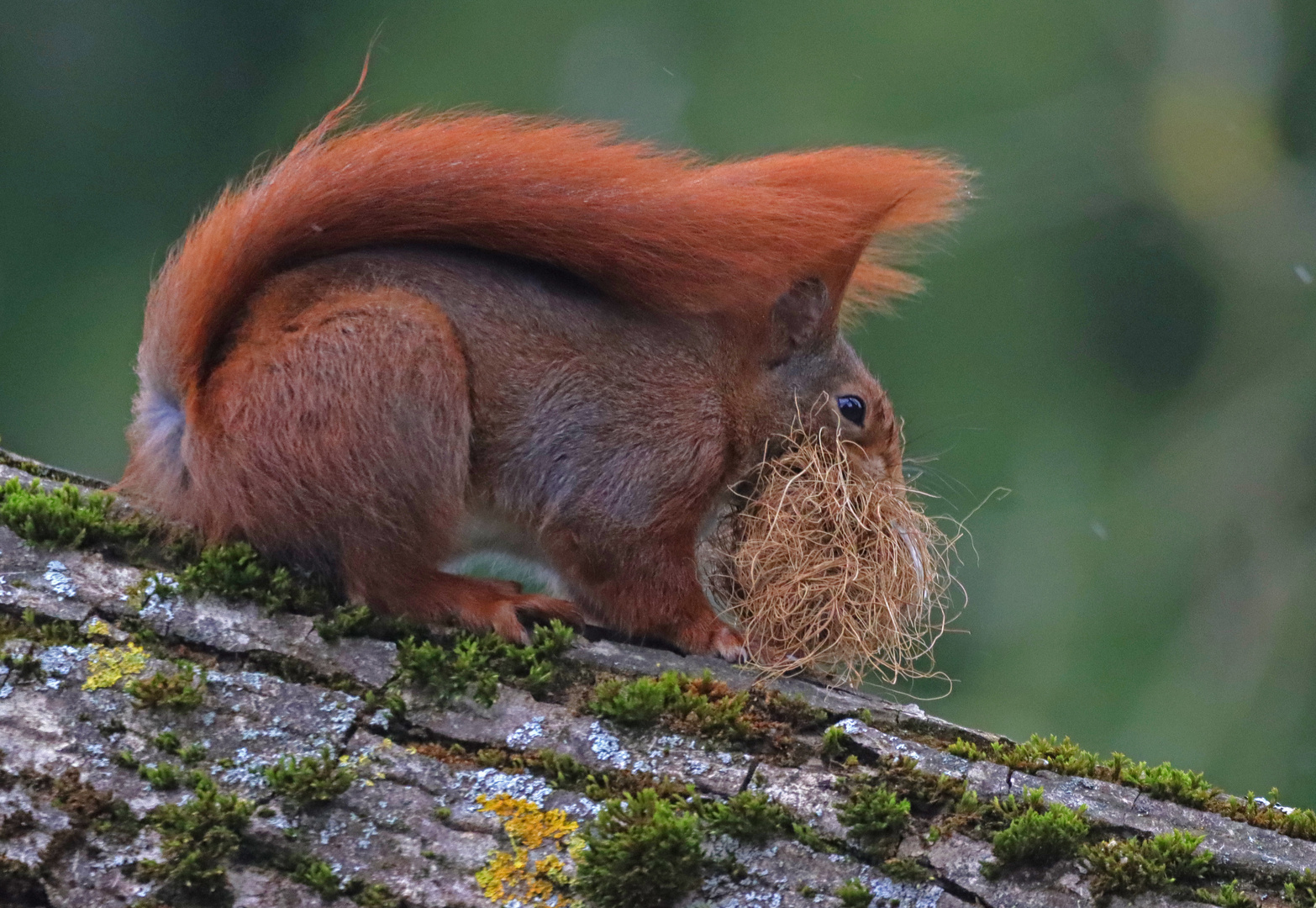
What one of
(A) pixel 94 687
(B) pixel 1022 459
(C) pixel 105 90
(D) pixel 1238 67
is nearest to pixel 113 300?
(C) pixel 105 90

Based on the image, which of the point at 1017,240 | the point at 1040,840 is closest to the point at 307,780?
the point at 1040,840

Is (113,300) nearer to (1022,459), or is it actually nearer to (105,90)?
(105,90)

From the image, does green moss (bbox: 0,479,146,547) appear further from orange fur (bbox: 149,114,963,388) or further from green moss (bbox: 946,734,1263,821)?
green moss (bbox: 946,734,1263,821)

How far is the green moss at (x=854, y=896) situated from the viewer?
155 centimetres

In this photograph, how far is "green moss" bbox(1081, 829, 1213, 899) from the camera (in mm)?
1566

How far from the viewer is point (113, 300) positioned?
599 centimetres

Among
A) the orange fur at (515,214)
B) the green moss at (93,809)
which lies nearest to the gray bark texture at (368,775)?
the green moss at (93,809)

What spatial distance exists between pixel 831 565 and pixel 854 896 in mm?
839

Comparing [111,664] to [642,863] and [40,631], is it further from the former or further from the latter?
[642,863]

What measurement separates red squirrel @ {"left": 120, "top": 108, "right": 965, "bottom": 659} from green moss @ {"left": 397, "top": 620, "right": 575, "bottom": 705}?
0.06 metres

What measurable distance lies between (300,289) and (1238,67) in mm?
4507

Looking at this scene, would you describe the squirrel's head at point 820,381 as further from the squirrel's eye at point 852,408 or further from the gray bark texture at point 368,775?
the gray bark texture at point 368,775

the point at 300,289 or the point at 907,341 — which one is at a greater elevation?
the point at 300,289

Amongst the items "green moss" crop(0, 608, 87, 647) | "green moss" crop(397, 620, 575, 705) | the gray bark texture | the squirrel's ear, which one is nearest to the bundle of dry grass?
the squirrel's ear
